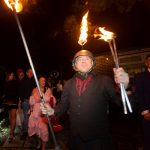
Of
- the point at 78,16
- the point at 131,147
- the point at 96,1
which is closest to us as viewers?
the point at 131,147

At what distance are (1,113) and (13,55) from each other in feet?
A: 27.0

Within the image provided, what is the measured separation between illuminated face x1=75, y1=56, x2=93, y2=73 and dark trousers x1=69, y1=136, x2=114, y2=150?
0.95m

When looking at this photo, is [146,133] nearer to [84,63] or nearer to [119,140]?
[84,63]

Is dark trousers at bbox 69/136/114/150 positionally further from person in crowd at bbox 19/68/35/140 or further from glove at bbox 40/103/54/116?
person in crowd at bbox 19/68/35/140

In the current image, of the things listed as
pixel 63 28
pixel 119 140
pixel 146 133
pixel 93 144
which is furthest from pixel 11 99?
pixel 63 28

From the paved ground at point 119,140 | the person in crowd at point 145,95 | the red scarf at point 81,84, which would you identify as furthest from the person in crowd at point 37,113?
the red scarf at point 81,84

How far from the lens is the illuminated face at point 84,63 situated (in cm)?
414

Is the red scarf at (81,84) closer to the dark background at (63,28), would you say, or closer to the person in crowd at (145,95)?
the person in crowd at (145,95)

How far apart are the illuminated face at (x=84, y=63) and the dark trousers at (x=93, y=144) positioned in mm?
948

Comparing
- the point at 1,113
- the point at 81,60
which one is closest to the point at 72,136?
the point at 81,60

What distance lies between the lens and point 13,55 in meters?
19.0

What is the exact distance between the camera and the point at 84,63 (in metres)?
4.17

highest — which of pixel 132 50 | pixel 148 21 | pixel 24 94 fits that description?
pixel 148 21

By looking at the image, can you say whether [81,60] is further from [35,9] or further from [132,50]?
[35,9]
